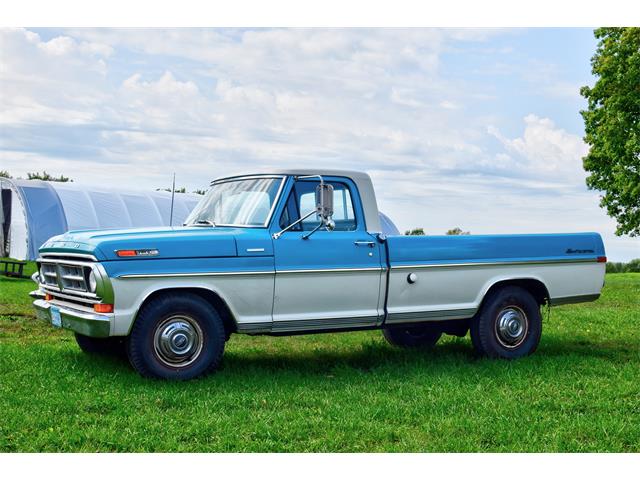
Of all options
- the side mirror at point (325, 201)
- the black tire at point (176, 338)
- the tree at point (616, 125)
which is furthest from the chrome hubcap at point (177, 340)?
the tree at point (616, 125)

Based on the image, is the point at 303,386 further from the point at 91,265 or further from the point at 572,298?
the point at 572,298

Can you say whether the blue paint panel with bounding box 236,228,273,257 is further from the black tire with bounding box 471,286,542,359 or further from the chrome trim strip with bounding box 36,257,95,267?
the black tire with bounding box 471,286,542,359

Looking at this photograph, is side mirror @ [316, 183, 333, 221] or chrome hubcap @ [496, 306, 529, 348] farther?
chrome hubcap @ [496, 306, 529, 348]

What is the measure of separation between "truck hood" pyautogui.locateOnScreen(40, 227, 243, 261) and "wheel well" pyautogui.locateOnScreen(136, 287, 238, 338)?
39cm

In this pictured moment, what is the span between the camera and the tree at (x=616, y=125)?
2862 centimetres

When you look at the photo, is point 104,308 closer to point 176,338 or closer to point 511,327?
point 176,338

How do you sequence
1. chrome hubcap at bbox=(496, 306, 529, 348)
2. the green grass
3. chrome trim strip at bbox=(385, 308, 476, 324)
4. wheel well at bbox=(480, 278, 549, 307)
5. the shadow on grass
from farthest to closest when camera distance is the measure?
wheel well at bbox=(480, 278, 549, 307) → chrome hubcap at bbox=(496, 306, 529, 348) → chrome trim strip at bbox=(385, 308, 476, 324) → the shadow on grass → the green grass

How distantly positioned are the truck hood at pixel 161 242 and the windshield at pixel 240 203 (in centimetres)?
29

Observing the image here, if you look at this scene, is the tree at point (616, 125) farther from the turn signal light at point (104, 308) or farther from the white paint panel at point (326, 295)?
the turn signal light at point (104, 308)

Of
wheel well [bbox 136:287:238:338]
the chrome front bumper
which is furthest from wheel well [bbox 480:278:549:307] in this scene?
the chrome front bumper

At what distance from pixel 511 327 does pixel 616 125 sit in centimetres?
2085

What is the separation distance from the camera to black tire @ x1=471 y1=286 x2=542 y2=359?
10.3 meters

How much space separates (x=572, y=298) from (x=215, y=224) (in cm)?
511

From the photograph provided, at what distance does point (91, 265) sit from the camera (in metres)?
8.33
